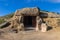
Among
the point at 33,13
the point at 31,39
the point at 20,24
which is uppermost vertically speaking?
the point at 33,13

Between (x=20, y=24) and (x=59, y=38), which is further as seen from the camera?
(x=20, y=24)

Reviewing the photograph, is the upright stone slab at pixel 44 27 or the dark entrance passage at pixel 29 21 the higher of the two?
the dark entrance passage at pixel 29 21

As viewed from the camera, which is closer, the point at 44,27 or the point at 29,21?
the point at 44,27

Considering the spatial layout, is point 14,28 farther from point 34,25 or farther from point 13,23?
point 34,25

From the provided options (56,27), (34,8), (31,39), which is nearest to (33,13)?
(34,8)

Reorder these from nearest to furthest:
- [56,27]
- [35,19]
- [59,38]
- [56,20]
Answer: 1. [59,38]
2. [56,27]
3. [56,20]
4. [35,19]

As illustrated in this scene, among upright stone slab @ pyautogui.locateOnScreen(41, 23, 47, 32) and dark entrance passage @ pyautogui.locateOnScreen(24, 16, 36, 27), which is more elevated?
dark entrance passage @ pyautogui.locateOnScreen(24, 16, 36, 27)

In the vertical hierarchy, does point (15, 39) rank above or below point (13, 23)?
below

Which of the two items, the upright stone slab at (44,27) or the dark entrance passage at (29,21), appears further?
the dark entrance passage at (29,21)

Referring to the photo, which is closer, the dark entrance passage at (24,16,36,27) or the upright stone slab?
the upright stone slab

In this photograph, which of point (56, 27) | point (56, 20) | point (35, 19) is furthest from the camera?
point (35, 19)

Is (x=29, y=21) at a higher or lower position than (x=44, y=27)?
higher

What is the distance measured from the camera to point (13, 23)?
77.9 feet

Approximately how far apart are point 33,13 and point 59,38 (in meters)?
8.56
